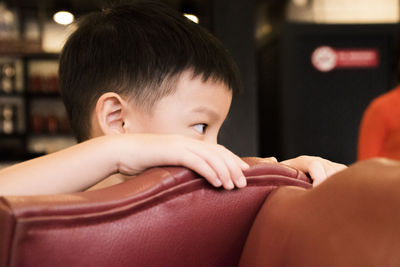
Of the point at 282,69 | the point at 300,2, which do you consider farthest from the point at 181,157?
the point at 300,2

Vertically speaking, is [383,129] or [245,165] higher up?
[245,165]

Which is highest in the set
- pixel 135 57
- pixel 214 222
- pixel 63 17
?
pixel 135 57

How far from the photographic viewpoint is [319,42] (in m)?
4.61

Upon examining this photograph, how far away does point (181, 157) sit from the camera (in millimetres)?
624

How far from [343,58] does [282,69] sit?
617mm

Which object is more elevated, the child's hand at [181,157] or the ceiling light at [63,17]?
the child's hand at [181,157]

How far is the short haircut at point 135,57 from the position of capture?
3.33 feet

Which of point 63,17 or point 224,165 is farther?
point 63,17

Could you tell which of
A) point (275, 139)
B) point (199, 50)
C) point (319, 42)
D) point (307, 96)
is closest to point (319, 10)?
point (319, 42)

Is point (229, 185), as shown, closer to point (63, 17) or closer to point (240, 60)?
point (240, 60)

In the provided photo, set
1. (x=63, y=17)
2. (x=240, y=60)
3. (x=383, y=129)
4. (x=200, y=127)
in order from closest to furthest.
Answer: (x=200, y=127) → (x=383, y=129) → (x=240, y=60) → (x=63, y=17)

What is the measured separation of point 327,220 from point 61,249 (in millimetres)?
280

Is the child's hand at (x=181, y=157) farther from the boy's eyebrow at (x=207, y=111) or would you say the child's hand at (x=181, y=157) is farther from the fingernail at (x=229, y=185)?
the boy's eyebrow at (x=207, y=111)

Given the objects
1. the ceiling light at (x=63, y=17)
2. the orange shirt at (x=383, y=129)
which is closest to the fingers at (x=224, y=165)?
the orange shirt at (x=383, y=129)
